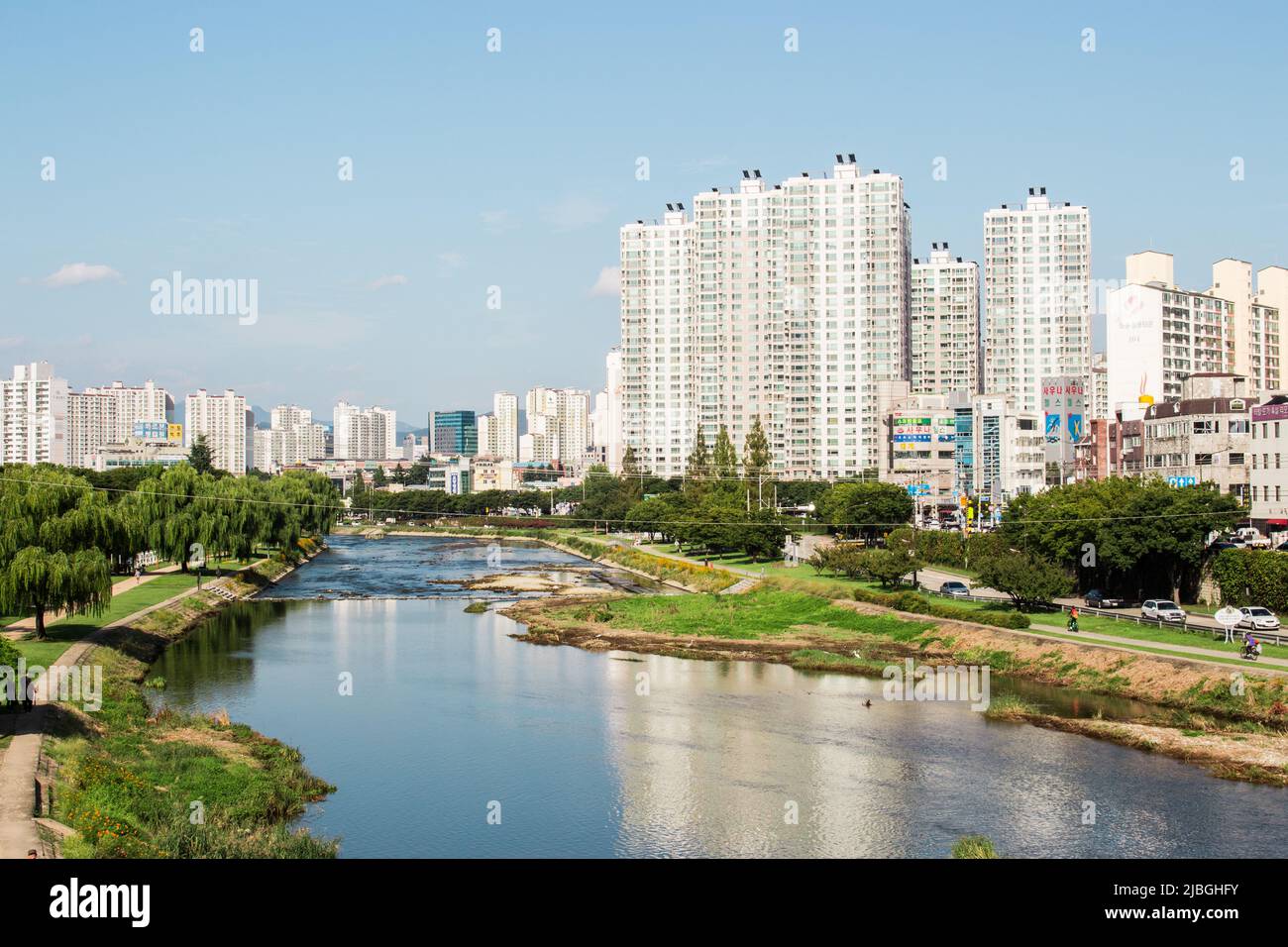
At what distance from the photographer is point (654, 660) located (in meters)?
43.9

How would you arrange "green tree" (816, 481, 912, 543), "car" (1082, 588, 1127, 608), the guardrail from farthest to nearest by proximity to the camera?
"green tree" (816, 481, 912, 543)
"car" (1082, 588, 1127, 608)
the guardrail

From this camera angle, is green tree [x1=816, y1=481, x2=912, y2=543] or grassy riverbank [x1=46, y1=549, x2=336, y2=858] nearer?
grassy riverbank [x1=46, y1=549, x2=336, y2=858]

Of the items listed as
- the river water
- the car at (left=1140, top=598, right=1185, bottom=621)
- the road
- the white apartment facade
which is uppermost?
the white apartment facade

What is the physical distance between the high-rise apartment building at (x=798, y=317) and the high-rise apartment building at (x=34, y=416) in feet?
307

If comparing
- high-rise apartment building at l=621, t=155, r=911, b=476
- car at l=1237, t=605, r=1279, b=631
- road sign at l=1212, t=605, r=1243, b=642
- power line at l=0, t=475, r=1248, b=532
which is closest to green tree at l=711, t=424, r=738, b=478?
power line at l=0, t=475, r=1248, b=532

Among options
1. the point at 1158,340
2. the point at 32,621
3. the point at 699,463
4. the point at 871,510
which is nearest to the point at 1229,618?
the point at 32,621

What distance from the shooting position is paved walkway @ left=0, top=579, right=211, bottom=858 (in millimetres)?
17422

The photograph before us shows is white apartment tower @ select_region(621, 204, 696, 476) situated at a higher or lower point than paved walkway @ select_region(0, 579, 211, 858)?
higher

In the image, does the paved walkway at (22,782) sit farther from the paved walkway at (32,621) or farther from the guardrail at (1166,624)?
the guardrail at (1166,624)

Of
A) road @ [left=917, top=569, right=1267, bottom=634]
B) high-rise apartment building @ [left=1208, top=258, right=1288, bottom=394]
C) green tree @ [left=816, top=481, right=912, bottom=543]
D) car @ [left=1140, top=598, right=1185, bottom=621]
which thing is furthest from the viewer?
high-rise apartment building @ [left=1208, top=258, right=1288, bottom=394]

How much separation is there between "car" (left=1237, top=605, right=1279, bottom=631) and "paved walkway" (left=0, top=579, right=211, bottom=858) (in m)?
34.1

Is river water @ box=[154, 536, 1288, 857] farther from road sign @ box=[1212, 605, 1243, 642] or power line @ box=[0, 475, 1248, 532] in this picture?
power line @ box=[0, 475, 1248, 532]

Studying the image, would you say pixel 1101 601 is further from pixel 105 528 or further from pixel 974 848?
pixel 105 528
